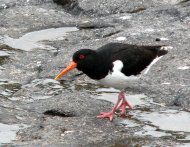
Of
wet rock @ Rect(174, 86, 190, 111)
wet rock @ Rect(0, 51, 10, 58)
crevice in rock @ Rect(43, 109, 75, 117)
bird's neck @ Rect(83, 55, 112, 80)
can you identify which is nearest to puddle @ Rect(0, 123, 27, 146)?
crevice in rock @ Rect(43, 109, 75, 117)

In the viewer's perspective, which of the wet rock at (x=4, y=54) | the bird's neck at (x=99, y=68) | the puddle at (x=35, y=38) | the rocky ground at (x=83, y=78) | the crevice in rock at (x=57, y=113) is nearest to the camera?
the rocky ground at (x=83, y=78)

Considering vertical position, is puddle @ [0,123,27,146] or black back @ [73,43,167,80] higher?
black back @ [73,43,167,80]

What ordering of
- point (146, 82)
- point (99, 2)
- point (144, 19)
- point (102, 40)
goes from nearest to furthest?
point (146, 82)
point (102, 40)
point (144, 19)
point (99, 2)

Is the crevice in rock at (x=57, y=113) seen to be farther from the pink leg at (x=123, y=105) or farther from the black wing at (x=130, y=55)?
the black wing at (x=130, y=55)

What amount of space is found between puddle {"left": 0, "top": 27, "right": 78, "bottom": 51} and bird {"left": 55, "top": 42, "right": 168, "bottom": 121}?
7.01 ft

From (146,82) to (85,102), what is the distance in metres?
1.03

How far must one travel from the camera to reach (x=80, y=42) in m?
9.06

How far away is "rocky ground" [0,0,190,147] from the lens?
6.40 metres

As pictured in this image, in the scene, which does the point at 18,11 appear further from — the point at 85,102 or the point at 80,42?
the point at 85,102

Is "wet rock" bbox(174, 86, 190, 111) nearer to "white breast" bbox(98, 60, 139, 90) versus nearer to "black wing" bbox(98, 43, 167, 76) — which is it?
"black wing" bbox(98, 43, 167, 76)

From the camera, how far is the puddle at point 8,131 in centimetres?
620

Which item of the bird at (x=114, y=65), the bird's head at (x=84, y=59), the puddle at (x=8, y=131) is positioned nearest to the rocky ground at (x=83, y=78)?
the puddle at (x=8, y=131)

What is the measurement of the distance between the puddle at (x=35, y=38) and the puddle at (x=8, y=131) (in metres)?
2.69

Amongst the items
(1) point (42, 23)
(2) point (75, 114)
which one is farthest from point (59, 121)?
(1) point (42, 23)
